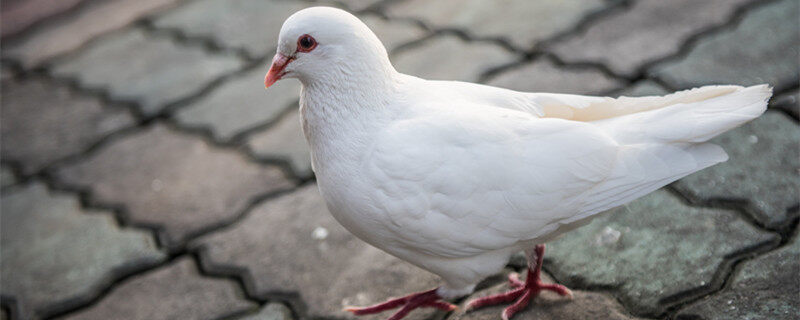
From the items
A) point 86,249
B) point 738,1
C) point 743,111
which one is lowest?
point 86,249

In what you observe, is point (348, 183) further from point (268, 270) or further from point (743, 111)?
point (743, 111)

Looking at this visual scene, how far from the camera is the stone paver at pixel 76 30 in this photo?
13.7 ft

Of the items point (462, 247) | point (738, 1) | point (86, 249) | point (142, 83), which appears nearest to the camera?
point (462, 247)

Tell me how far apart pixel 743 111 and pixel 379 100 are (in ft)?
3.04

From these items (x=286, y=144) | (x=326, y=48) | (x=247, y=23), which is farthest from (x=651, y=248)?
(x=247, y=23)

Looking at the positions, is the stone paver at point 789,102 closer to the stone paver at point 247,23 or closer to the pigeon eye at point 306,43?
the stone paver at point 247,23

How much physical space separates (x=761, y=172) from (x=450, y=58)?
1.49 meters

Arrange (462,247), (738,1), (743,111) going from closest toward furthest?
(743,111) → (462,247) → (738,1)

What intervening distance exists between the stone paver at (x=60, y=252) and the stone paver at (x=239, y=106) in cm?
65

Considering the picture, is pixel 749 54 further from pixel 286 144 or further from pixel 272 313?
pixel 272 313

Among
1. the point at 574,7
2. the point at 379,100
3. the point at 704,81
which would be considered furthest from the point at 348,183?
the point at 574,7

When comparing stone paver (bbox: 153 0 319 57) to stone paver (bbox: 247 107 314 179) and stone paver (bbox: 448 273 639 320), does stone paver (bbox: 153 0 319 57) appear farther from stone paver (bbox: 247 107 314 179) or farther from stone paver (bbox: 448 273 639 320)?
stone paver (bbox: 448 273 639 320)

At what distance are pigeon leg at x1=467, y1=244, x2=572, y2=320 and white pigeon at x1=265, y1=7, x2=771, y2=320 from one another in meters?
0.18

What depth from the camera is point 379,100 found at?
1.97 metres
